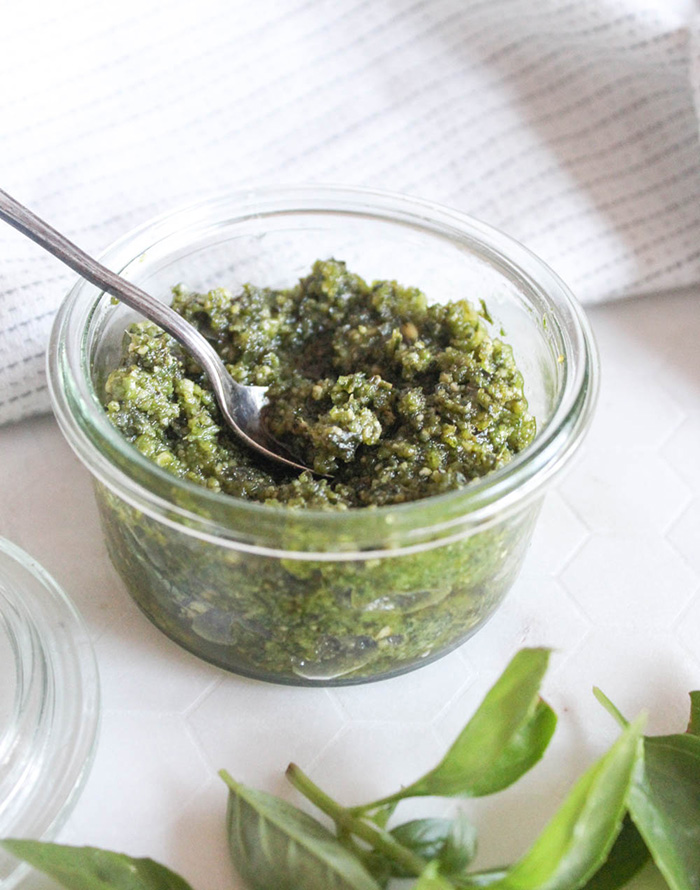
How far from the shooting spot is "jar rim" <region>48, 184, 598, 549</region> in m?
0.81

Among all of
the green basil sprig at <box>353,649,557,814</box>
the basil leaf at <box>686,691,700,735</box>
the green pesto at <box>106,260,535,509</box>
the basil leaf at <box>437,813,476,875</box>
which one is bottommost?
the basil leaf at <box>437,813,476,875</box>

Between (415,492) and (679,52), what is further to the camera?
(679,52)

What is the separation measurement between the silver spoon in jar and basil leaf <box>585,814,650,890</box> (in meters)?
0.47

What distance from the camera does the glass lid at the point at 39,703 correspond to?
87 centimetres

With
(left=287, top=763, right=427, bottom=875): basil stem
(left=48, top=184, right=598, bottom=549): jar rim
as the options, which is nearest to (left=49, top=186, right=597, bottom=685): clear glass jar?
(left=48, top=184, right=598, bottom=549): jar rim

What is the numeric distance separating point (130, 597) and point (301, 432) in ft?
0.92

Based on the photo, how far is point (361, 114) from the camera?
1438 millimetres

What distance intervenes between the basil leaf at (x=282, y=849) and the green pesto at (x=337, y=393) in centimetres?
28

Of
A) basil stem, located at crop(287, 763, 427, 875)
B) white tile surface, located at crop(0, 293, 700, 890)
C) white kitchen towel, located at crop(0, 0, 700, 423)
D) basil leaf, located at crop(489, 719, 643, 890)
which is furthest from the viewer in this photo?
white kitchen towel, located at crop(0, 0, 700, 423)

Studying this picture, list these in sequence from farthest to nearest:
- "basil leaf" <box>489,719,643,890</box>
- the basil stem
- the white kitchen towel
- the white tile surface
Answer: the white kitchen towel → the white tile surface → the basil stem → "basil leaf" <box>489,719,643,890</box>

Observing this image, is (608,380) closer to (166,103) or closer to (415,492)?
(415,492)

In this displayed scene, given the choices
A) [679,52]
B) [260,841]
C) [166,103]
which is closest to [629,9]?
[679,52]

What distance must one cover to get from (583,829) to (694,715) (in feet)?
1.01

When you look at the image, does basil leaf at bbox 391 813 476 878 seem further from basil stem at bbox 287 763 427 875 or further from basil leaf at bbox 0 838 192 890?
basil leaf at bbox 0 838 192 890
